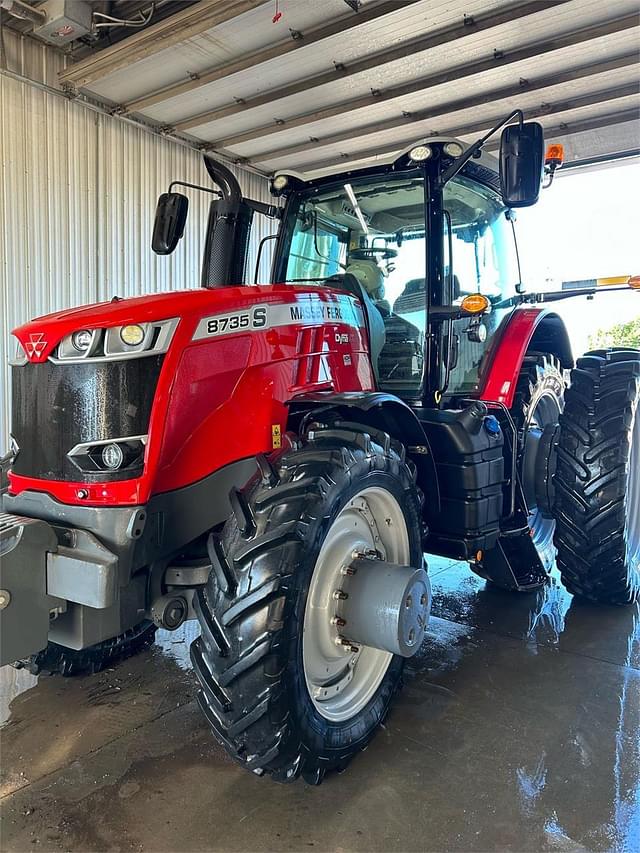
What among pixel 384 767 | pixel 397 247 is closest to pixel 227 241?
pixel 397 247

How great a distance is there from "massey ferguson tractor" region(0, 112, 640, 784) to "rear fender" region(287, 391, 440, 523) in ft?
0.04

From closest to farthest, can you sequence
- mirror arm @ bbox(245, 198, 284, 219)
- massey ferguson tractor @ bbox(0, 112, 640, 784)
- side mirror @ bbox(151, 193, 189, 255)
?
massey ferguson tractor @ bbox(0, 112, 640, 784) → side mirror @ bbox(151, 193, 189, 255) → mirror arm @ bbox(245, 198, 284, 219)

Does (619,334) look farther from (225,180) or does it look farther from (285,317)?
(285,317)

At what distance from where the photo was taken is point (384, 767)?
219 cm

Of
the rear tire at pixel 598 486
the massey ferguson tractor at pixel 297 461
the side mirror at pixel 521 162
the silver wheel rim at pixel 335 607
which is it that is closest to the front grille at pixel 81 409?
the massey ferguson tractor at pixel 297 461

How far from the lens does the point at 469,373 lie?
11.1 feet

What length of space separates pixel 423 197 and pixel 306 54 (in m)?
2.41

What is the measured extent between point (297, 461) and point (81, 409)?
67 centimetres

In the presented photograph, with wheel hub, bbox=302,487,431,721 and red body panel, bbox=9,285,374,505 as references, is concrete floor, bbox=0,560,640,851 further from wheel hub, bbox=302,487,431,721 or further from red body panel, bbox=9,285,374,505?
red body panel, bbox=9,285,374,505

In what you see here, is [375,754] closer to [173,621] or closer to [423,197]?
[173,621]

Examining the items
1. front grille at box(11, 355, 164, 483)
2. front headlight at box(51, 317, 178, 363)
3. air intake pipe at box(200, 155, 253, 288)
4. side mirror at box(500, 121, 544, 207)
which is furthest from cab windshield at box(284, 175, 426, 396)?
front grille at box(11, 355, 164, 483)

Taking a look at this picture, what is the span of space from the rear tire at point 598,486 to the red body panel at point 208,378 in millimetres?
1680

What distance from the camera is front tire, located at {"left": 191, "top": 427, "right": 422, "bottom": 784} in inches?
71.4

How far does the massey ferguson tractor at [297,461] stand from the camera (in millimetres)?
1851
